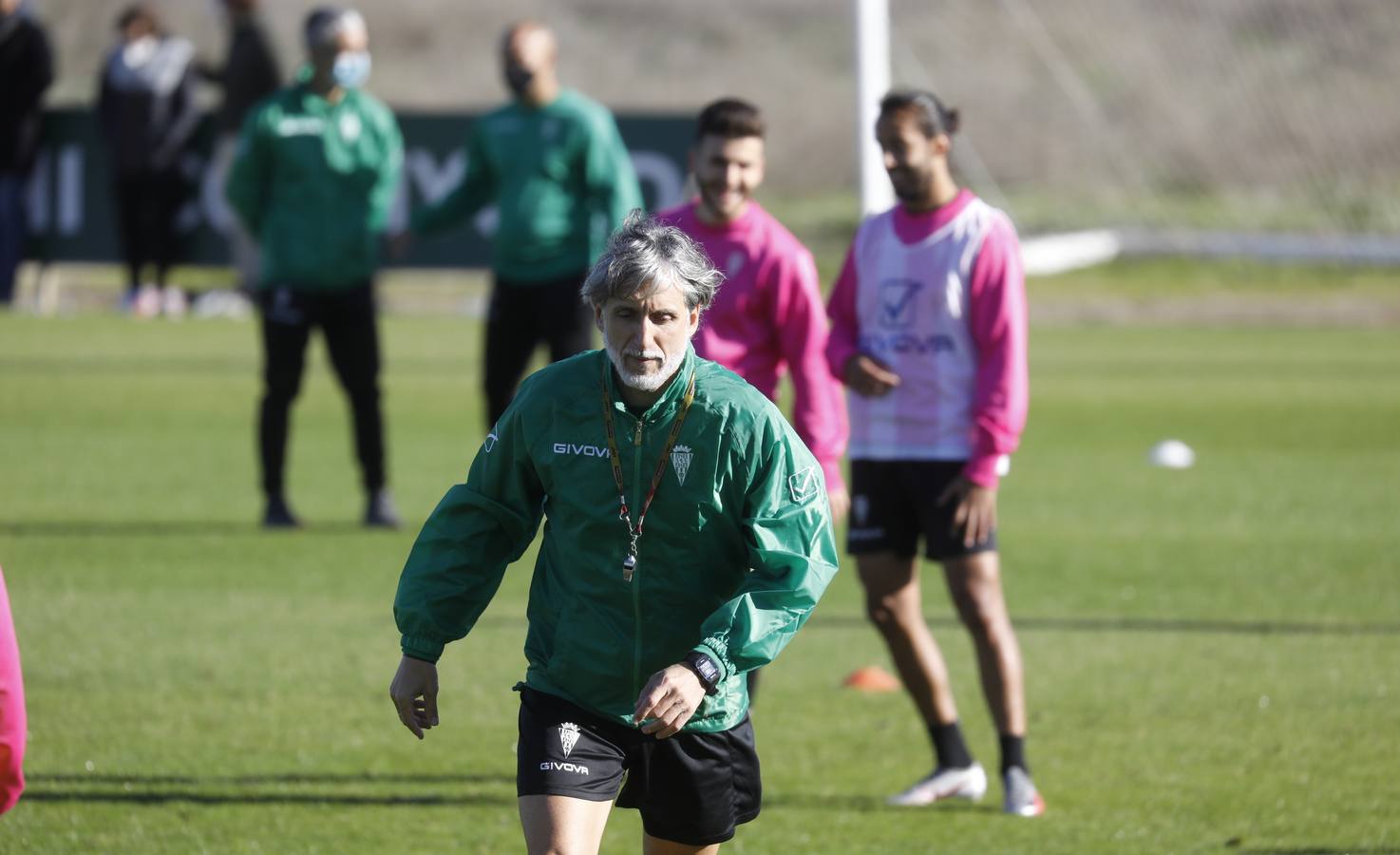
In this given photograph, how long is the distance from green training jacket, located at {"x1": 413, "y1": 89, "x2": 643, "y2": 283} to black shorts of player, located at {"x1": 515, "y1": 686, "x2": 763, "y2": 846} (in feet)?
20.9

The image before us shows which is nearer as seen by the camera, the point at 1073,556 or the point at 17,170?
the point at 1073,556

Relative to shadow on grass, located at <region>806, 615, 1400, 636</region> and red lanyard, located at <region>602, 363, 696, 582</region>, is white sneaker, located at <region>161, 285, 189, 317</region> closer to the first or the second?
shadow on grass, located at <region>806, 615, 1400, 636</region>

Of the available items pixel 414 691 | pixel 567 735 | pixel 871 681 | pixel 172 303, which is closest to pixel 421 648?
pixel 414 691

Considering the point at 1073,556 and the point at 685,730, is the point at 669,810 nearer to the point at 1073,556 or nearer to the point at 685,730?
the point at 685,730

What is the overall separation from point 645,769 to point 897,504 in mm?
2343

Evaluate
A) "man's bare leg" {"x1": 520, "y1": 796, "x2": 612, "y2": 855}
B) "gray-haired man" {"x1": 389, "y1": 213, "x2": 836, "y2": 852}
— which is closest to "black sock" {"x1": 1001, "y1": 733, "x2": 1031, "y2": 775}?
"gray-haired man" {"x1": 389, "y1": 213, "x2": 836, "y2": 852}

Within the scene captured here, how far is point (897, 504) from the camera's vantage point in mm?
6699

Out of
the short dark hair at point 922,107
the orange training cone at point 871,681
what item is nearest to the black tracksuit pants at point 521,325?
the orange training cone at point 871,681

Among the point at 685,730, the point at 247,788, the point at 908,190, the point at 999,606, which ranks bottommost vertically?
the point at 247,788

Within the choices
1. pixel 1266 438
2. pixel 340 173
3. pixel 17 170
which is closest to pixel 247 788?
pixel 340 173

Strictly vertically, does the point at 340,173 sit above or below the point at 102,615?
above

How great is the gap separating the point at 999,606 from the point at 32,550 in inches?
228

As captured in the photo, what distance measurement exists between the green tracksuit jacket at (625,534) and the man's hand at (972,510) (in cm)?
200

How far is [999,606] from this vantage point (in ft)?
21.5
